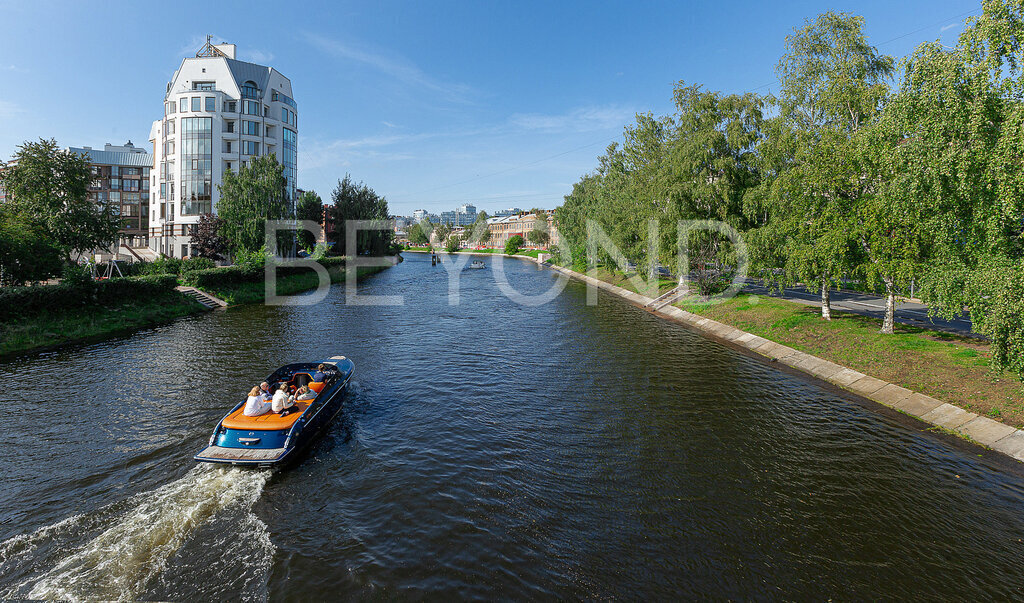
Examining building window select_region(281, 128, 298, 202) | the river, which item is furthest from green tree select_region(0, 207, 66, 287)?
building window select_region(281, 128, 298, 202)

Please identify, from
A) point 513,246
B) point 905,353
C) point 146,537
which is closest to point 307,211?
point 146,537

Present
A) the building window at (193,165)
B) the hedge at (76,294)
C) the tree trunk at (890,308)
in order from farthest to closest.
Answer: the building window at (193,165), the hedge at (76,294), the tree trunk at (890,308)

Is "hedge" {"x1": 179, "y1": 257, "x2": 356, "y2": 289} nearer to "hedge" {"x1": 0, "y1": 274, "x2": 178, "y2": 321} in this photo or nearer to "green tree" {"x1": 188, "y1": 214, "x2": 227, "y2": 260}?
"hedge" {"x1": 0, "y1": 274, "x2": 178, "y2": 321}

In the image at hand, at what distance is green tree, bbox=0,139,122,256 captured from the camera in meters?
36.0

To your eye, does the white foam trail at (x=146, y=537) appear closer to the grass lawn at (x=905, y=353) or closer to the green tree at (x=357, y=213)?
the grass lawn at (x=905, y=353)

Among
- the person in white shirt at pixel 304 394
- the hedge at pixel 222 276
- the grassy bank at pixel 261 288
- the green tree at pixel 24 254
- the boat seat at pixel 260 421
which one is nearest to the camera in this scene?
the boat seat at pixel 260 421

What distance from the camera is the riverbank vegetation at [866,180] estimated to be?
50.4ft

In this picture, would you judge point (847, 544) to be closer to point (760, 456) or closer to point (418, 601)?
point (760, 456)

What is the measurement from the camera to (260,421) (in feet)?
44.9

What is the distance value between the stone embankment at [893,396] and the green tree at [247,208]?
55.1 metres

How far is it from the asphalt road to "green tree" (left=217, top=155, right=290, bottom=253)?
58.3m

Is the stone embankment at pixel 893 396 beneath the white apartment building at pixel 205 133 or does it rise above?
beneath

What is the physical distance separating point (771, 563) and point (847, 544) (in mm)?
2184

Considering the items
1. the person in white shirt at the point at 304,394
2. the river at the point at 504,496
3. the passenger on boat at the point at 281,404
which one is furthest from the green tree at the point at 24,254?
the passenger on boat at the point at 281,404
